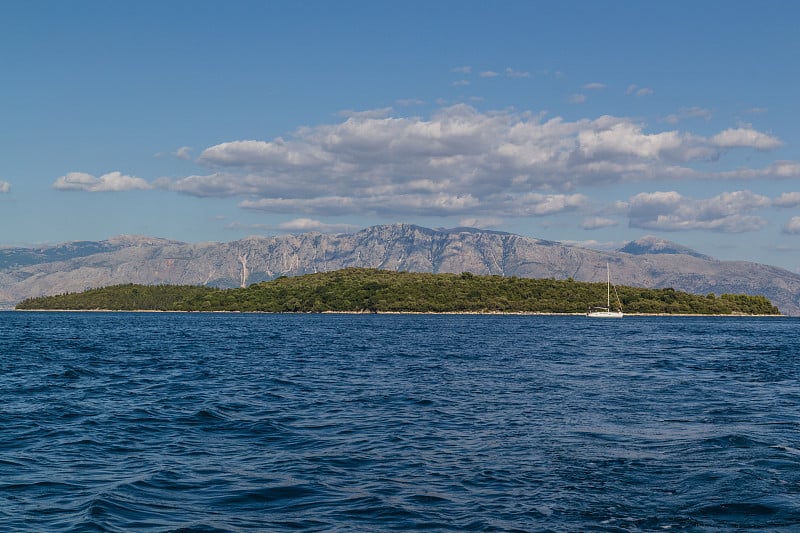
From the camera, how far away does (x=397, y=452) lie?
27500mm

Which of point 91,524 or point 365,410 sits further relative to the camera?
point 365,410

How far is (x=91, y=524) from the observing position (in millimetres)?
18422

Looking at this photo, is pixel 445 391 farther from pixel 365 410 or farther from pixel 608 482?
pixel 608 482

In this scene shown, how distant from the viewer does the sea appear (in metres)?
19.4

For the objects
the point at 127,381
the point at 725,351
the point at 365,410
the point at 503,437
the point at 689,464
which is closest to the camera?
the point at 689,464

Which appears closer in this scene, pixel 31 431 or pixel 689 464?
pixel 689 464

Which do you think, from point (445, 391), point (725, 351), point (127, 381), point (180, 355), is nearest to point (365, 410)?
point (445, 391)

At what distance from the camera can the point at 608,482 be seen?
2305cm

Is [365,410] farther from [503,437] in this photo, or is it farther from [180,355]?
[180,355]

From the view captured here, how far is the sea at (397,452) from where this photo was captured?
1944cm

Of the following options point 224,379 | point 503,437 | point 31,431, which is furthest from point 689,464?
point 224,379

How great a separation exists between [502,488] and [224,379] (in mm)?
36788

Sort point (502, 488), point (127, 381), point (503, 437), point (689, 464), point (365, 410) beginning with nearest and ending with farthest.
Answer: point (502, 488) < point (689, 464) < point (503, 437) < point (365, 410) < point (127, 381)

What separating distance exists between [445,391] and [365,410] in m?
9.35
